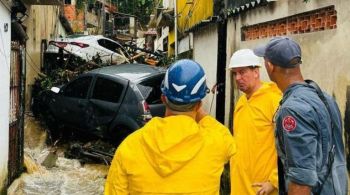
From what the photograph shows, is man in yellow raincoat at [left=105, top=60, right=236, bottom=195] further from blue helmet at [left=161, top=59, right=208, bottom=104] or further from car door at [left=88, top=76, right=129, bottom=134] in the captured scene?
car door at [left=88, top=76, right=129, bottom=134]

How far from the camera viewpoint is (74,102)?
1056 cm

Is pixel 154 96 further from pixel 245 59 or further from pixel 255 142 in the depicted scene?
pixel 255 142

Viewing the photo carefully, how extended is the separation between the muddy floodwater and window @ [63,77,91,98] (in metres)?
1.23

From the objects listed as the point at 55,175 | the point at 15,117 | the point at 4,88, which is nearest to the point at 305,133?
the point at 4,88

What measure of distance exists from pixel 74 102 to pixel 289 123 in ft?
27.3

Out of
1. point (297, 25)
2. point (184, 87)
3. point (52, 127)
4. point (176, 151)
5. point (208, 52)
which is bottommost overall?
point (52, 127)

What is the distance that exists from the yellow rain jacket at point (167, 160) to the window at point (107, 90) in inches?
278

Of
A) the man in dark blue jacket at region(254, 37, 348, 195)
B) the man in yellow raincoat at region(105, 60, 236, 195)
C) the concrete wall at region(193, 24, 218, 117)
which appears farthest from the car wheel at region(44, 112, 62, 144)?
the man in yellow raincoat at region(105, 60, 236, 195)

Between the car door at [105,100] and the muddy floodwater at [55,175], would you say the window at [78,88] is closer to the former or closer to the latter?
the car door at [105,100]

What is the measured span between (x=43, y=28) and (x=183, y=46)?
15.6 ft

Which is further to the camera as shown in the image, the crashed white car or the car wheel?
the crashed white car

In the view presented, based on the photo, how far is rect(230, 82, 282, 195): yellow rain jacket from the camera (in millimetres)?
A: 3834

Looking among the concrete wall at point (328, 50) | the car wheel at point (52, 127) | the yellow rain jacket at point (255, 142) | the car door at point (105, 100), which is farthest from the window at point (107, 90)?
the yellow rain jacket at point (255, 142)

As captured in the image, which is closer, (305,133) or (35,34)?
(305,133)
